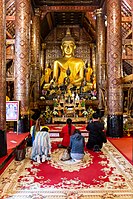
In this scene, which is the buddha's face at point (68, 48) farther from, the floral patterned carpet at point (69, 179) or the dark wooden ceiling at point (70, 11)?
the floral patterned carpet at point (69, 179)

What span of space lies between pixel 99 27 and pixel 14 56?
5150mm

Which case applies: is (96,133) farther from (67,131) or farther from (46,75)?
(46,75)

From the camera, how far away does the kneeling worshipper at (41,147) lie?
5.20 m

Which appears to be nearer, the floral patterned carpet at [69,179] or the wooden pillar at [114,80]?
the floral patterned carpet at [69,179]

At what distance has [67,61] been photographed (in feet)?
53.1

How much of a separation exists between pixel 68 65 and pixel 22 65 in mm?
6754

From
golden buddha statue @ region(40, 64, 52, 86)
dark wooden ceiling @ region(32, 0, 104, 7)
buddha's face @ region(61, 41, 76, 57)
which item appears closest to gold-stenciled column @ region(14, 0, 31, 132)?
dark wooden ceiling @ region(32, 0, 104, 7)

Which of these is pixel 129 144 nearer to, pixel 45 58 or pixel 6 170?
pixel 6 170

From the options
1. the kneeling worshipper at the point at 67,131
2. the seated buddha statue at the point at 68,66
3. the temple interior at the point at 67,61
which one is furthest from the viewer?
the seated buddha statue at the point at 68,66

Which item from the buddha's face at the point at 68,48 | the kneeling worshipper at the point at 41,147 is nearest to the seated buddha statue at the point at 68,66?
the buddha's face at the point at 68,48

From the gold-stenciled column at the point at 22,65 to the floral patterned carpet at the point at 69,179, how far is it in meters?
4.19

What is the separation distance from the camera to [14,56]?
10.1 meters

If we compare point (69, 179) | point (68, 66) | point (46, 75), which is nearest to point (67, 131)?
point (69, 179)

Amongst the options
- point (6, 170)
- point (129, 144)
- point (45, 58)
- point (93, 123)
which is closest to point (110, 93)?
point (129, 144)
